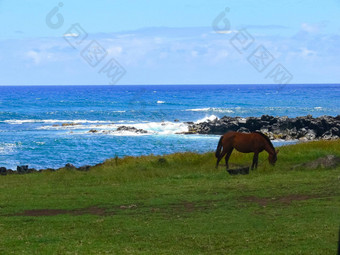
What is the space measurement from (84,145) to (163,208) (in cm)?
4038

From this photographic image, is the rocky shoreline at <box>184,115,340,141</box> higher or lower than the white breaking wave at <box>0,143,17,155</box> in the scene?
higher

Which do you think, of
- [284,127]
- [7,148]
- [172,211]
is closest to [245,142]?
[172,211]

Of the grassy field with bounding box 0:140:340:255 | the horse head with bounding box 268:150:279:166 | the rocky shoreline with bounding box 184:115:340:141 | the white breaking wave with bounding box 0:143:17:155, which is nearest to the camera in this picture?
the grassy field with bounding box 0:140:340:255

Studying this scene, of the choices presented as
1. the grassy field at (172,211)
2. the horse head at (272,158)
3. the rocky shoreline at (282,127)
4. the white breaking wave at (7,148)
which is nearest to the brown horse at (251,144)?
the horse head at (272,158)

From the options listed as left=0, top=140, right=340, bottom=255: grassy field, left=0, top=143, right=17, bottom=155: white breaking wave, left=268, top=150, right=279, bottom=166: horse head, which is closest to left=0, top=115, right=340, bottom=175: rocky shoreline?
left=0, top=143, right=17, bottom=155: white breaking wave

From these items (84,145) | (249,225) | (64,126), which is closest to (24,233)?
(249,225)

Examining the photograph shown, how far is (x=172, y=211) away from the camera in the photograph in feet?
54.6

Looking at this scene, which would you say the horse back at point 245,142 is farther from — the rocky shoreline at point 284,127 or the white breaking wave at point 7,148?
the rocky shoreline at point 284,127

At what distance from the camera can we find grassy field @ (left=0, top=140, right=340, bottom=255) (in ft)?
41.2

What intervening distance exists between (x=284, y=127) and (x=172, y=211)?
53.5 metres

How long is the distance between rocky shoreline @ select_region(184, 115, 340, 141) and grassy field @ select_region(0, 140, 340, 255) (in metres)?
38.0

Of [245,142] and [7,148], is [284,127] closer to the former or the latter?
[7,148]

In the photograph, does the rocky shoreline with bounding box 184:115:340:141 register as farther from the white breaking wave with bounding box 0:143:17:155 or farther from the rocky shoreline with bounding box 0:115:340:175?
the white breaking wave with bounding box 0:143:17:155

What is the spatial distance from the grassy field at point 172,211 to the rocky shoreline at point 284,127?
125 ft
